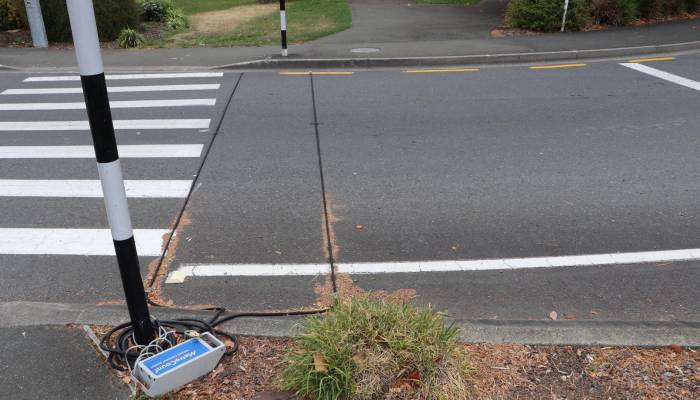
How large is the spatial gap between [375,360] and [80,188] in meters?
4.95

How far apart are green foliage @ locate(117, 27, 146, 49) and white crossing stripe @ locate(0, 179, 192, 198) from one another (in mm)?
9176

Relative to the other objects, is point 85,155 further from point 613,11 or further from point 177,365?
point 613,11

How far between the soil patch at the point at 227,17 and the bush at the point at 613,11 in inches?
404

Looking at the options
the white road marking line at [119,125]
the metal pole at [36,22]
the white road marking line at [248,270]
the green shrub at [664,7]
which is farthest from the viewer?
the green shrub at [664,7]

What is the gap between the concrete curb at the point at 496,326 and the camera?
3.75 m

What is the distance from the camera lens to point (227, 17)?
19.9 m

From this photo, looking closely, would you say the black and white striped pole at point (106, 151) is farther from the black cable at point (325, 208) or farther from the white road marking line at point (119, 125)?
the white road marking line at point (119, 125)

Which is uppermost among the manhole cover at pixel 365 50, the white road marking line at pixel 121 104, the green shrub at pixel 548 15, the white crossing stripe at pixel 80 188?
the green shrub at pixel 548 15

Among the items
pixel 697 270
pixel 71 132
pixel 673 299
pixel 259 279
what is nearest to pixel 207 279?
pixel 259 279

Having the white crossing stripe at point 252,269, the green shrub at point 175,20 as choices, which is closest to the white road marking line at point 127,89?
Answer: the green shrub at point 175,20

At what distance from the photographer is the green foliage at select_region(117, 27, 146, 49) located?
15209 mm

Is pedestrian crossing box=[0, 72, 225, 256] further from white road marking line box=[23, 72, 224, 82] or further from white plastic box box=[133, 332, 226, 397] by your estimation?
white plastic box box=[133, 332, 226, 397]

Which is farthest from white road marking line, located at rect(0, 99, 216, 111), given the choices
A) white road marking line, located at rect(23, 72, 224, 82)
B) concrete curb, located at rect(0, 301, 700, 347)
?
concrete curb, located at rect(0, 301, 700, 347)

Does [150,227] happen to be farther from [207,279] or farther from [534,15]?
[534,15]
